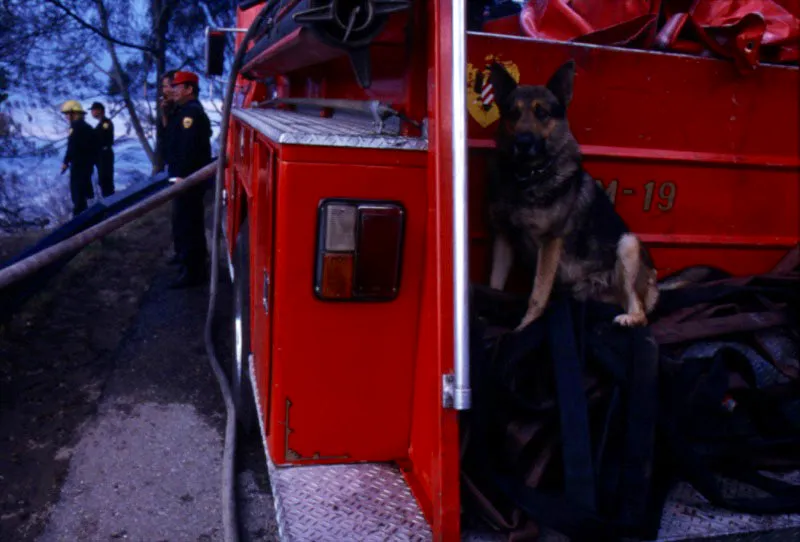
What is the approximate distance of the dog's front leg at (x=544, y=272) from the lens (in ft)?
8.59

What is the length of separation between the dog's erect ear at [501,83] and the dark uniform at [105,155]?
34.6 feet

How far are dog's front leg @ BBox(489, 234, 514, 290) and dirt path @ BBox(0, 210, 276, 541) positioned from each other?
4.56ft

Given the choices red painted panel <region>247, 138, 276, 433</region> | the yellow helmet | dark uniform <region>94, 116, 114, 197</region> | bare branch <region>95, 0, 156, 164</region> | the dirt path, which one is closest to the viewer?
red painted panel <region>247, 138, 276, 433</region>

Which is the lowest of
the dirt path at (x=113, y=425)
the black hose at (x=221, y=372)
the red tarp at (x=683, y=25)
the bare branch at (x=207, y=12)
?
the dirt path at (x=113, y=425)

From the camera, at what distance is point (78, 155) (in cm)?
1101

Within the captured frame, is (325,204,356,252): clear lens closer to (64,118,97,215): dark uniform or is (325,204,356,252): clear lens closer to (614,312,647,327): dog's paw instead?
(614,312,647,327): dog's paw

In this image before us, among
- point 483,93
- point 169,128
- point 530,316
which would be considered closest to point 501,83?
point 483,93

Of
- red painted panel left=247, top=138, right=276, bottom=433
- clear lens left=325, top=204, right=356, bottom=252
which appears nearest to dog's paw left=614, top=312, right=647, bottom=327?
clear lens left=325, top=204, right=356, bottom=252

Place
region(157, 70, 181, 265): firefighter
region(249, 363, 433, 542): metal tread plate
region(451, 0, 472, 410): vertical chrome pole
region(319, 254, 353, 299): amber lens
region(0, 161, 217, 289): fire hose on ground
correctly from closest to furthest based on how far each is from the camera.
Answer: region(451, 0, 472, 410): vertical chrome pole < region(249, 363, 433, 542): metal tread plate < region(319, 254, 353, 299): amber lens < region(0, 161, 217, 289): fire hose on ground < region(157, 70, 181, 265): firefighter

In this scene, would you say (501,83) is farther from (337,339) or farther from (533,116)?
(337,339)

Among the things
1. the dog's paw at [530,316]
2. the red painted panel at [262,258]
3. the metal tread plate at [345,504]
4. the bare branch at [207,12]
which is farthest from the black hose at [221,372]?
the bare branch at [207,12]

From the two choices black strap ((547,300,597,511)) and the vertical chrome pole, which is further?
black strap ((547,300,597,511))

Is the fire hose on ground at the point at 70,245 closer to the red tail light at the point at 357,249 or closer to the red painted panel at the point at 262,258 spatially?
the red painted panel at the point at 262,258

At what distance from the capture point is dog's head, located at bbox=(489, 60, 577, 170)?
8.05 ft
